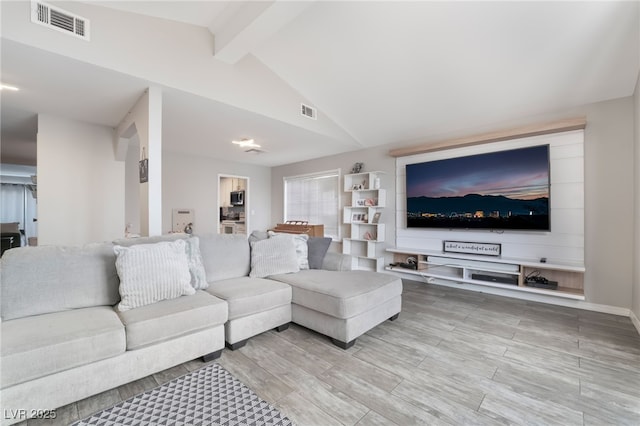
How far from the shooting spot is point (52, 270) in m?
1.91

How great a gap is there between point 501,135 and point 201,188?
5.68 meters

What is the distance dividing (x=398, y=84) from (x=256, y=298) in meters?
3.15

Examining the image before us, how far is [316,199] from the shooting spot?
6469mm

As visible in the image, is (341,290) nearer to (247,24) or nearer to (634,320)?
(247,24)

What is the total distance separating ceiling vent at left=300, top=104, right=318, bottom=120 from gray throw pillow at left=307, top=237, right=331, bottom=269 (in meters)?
2.04

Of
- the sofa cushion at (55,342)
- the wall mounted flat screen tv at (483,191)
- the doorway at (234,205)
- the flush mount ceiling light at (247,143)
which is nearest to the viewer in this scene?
the sofa cushion at (55,342)

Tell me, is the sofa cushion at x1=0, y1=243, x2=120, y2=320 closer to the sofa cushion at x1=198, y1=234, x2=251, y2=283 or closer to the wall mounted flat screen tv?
the sofa cushion at x1=198, y1=234, x2=251, y2=283

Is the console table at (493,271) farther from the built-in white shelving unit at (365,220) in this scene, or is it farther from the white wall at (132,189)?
the white wall at (132,189)

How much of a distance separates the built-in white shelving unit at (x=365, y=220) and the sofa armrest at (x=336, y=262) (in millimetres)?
1859

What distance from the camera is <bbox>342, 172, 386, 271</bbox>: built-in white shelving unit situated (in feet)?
16.5

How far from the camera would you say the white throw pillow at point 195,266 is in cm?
244

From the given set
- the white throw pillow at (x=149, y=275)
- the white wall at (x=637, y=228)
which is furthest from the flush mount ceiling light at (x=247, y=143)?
the white wall at (x=637, y=228)

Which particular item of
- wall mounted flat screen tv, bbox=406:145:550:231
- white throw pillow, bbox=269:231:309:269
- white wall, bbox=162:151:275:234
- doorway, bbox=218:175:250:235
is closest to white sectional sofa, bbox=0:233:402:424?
white throw pillow, bbox=269:231:309:269

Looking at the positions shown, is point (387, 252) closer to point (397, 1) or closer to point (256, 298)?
point (256, 298)
